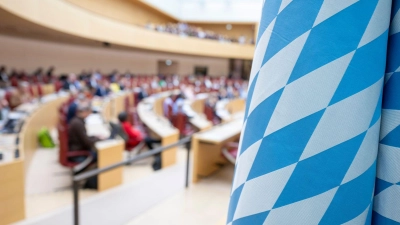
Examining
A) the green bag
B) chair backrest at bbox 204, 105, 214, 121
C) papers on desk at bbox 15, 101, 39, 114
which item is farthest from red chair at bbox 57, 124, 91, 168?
chair backrest at bbox 204, 105, 214, 121

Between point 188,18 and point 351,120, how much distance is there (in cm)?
2923

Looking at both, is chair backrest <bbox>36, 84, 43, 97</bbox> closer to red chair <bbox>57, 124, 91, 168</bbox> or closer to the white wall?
the white wall

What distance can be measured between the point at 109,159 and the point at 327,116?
4.33 metres

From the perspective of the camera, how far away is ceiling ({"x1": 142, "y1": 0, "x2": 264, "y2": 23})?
2762 cm

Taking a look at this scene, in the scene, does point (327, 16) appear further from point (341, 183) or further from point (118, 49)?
point (118, 49)

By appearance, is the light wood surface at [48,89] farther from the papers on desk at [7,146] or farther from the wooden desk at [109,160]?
the wooden desk at [109,160]

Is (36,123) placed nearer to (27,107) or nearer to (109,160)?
(27,107)

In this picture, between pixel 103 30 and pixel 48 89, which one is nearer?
pixel 48 89

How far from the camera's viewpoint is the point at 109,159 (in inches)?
188

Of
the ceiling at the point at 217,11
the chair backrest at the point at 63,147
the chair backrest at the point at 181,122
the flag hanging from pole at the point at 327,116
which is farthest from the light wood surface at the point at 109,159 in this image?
the ceiling at the point at 217,11

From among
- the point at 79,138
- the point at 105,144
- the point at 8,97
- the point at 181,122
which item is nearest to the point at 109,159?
the point at 105,144

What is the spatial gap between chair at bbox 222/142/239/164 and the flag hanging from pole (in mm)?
3204

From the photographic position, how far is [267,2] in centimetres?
100

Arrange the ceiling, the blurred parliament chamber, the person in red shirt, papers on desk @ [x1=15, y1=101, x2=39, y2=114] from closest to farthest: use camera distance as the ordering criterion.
Answer: 1. the blurred parliament chamber
2. the person in red shirt
3. papers on desk @ [x1=15, y1=101, x2=39, y2=114]
4. the ceiling
